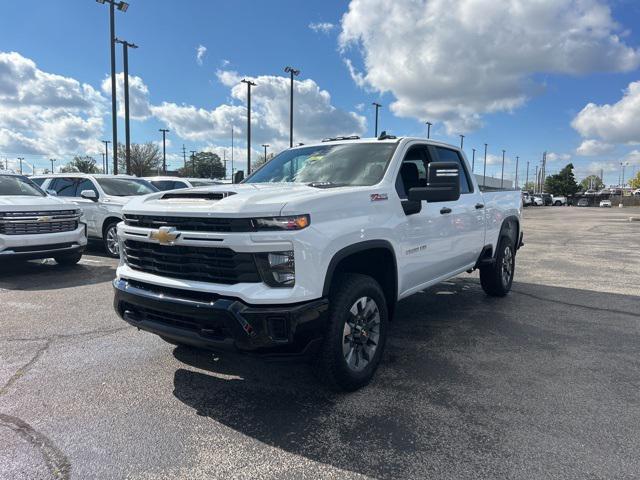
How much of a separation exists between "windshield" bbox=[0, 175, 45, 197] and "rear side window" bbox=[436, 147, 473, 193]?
7.39 m

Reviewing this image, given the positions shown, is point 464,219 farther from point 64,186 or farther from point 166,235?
point 64,186

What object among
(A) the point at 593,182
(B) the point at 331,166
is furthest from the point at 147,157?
(A) the point at 593,182

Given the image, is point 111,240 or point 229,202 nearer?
point 229,202

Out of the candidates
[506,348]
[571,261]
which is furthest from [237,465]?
[571,261]

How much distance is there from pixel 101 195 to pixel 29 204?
223cm

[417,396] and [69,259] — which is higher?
[69,259]

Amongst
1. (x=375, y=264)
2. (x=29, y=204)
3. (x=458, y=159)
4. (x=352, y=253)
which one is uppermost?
(x=458, y=159)

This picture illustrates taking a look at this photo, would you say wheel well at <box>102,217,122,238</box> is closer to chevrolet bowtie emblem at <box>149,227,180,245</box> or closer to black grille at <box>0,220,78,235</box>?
black grille at <box>0,220,78,235</box>

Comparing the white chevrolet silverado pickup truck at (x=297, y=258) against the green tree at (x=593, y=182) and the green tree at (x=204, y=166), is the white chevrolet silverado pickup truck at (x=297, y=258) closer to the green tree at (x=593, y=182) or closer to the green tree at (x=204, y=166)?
the green tree at (x=204, y=166)

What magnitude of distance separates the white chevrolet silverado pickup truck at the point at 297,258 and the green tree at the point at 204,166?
80656 millimetres

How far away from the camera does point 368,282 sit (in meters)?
3.66

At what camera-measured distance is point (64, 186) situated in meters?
11.1

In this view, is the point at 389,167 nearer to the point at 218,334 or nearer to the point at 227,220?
the point at 227,220

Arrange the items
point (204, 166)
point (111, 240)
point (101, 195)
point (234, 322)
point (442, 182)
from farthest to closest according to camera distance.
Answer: point (204, 166) < point (101, 195) < point (111, 240) < point (442, 182) < point (234, 322)
